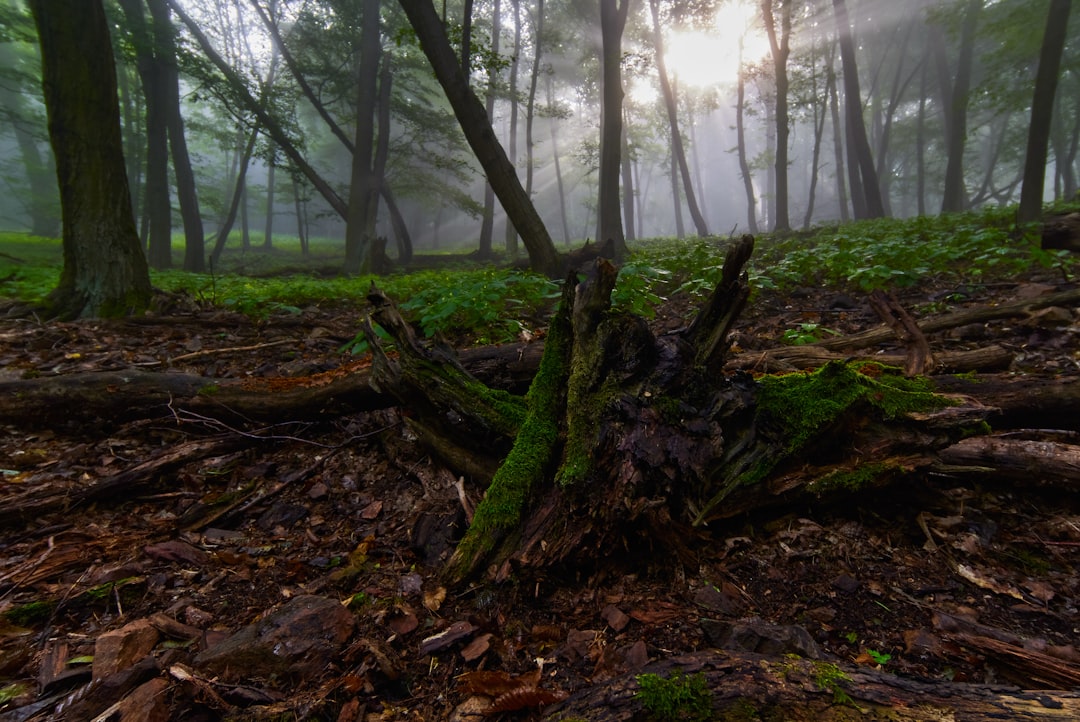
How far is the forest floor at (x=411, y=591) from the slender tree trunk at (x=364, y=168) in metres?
11.6

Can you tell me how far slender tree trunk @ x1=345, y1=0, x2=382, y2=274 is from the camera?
13867 mm

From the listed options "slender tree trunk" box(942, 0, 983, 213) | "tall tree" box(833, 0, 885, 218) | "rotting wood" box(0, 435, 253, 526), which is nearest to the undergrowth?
"rotting wood" box(0, 435, 253, 526)

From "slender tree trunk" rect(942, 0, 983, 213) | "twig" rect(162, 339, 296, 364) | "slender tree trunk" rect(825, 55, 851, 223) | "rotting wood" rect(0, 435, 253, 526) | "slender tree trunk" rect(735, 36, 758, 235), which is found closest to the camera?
"rotting wood" rect(0, 435, 253, 526)

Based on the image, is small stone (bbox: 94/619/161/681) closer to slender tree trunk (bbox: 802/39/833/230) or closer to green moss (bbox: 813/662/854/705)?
green moss (bbox: 813/662/854/705)

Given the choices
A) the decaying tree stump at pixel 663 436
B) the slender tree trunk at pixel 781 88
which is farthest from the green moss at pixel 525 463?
the slender tree trunk at pixel 781 88

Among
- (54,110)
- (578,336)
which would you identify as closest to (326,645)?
(578,336)

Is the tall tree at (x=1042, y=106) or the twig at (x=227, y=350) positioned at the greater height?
the tall tree at (x=1042, y=106)

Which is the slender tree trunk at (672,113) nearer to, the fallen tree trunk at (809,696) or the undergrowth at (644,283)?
the undergrowth at (644,283)

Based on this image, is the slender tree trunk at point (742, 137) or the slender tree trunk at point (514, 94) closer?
the slender tree trunk at point (514, 94)

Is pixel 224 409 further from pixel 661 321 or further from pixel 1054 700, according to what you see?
pixel 661 321

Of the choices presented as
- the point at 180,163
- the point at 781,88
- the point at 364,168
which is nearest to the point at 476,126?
the point at 364,168

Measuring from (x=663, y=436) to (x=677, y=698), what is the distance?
0.97 m

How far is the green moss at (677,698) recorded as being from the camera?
4.06ft

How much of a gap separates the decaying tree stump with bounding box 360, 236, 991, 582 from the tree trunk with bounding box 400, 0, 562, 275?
18.1 ft
